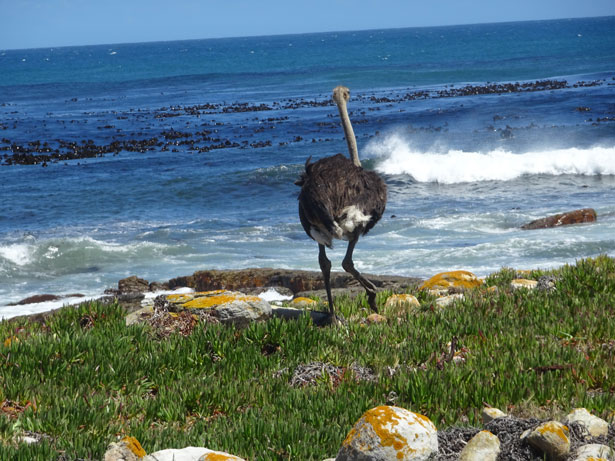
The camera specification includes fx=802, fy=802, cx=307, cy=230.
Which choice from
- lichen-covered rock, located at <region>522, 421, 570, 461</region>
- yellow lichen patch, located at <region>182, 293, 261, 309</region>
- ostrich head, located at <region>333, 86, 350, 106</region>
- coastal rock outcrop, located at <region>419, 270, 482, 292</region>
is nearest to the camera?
lichen-covered rock, located at <region>522, 421, 570, 461</region>

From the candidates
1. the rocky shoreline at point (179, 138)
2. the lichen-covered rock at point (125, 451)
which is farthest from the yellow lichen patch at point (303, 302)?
the rocky shoreline at point (179, 138)

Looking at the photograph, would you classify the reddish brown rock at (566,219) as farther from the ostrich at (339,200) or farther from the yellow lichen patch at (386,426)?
the yellow lichen patch at (386,426)

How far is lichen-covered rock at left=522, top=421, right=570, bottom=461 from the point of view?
12.4 feet

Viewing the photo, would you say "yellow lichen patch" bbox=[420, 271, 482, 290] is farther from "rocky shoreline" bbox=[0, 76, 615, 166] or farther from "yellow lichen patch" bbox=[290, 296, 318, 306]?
"rocky shoreline" bbox=[0, 76, 615, 166]

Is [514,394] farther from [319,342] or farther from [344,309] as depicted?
[344,309]

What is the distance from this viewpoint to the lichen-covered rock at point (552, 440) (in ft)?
12.4

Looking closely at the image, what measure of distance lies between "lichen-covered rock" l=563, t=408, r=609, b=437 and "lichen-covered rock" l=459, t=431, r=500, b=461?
0.51m

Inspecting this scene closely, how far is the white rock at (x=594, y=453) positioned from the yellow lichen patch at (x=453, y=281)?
618 centimetres

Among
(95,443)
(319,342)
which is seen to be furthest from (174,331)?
(95,443)

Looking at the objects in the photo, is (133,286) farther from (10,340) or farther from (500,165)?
(500,165)

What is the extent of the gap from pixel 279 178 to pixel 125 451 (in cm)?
2659

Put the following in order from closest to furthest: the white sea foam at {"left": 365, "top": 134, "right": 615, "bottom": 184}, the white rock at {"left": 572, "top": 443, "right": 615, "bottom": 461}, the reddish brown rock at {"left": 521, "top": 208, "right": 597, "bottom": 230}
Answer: the white rock at {"left": 572, "top": 443, "right": 615, "bottom": 461}, the reddish brown rock at {"left": 521, "top": 208, "right": 597, "bottom": 230}, the white sea foam at {"left": 365, "top": 134, "right": 615, "bottom": 184}

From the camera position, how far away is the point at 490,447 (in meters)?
3.88

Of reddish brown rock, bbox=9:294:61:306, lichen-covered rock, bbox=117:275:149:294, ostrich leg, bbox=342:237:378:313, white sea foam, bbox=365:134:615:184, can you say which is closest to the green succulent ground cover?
ostrich leg, bbox=342:237:378:313
